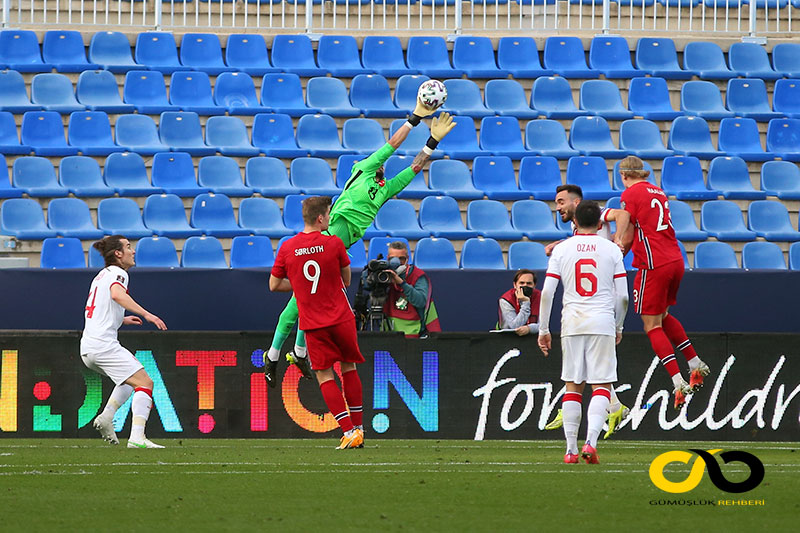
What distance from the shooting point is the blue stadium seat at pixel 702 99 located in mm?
17266

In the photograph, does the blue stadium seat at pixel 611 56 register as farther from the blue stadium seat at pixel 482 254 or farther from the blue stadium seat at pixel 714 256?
the blue stadium seat at pixel 482 254

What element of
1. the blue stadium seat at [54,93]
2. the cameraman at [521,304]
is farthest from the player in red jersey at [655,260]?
the blue stadium seat at [54,93]

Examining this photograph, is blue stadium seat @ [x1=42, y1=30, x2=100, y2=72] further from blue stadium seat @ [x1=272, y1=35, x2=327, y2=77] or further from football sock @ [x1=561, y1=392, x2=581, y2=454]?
football sock @ [x1=561, y1=392, x2=581, y2=454]

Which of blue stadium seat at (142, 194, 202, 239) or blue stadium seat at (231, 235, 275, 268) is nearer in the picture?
blue stadium seat at (231, 235, 275, 268)

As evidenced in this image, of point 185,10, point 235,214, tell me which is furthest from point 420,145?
point 185,10

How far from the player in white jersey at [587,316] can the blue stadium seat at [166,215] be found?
726cm

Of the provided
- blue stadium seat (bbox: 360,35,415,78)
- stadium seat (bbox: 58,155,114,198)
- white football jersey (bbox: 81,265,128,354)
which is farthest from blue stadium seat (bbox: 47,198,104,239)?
white football jersey (bbox: 81,265,128,354)

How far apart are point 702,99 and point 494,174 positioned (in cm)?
359

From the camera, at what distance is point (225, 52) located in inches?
691

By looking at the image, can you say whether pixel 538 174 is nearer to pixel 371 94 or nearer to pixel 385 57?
pixel 371 94

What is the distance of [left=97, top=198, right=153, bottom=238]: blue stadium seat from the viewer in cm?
1438

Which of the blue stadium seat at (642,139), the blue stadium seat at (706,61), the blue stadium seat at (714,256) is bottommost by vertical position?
the blue stadium seat at (714,256)

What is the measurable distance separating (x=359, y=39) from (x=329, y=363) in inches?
372

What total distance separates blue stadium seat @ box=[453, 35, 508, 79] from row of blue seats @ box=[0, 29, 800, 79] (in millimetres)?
14
